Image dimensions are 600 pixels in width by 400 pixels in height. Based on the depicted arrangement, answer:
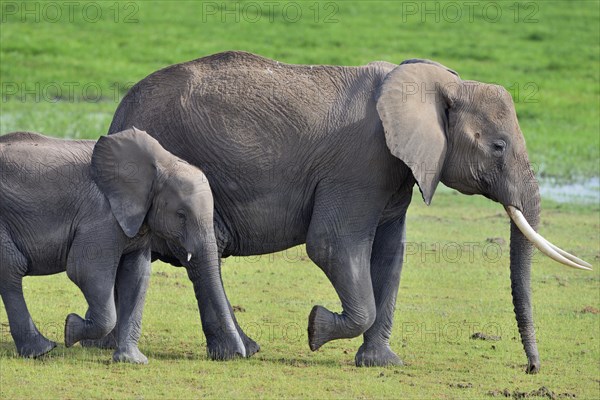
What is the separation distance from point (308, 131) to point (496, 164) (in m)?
1.49

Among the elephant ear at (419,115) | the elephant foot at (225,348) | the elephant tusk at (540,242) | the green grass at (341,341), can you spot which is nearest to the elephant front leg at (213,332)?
the elephant foot at (225,348)

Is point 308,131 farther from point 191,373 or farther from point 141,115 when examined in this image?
point 191,373

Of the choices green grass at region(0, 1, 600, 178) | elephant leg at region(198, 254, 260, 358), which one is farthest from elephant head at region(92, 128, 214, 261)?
green grass at region(0, 1, 600, 178)

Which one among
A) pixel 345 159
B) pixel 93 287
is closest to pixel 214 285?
pixel 93 287

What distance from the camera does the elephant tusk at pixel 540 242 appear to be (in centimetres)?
1115

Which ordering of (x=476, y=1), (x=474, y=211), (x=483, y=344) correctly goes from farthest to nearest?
(x=476, y=1) → (x=474, y=211) → (x=483, y=344)

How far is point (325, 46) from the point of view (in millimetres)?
35344

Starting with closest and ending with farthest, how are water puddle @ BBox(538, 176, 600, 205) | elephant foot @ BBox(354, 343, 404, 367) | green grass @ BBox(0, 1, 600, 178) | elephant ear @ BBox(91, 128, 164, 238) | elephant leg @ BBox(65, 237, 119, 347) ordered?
elephant leg @ BBox(65, 237, 119, 347) → elephant ear @ BBox(91, 128, 164, 238) → elephant foot @ BBox(354, 343, 404, 367) → water puddle @ BBox(538, 176, 600, 205) → green grass @ BBox(0, 1, 600, 178)

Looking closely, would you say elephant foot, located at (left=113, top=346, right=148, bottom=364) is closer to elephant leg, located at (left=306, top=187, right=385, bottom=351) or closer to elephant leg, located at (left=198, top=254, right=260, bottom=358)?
elephant leg, located at (left=198, top=254, right=260, bottom=358)

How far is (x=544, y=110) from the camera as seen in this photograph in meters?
29.9

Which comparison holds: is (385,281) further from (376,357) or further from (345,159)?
(345,159)

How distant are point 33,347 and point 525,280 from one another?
151 inches

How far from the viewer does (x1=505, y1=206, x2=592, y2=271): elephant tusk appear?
11148 millimetres

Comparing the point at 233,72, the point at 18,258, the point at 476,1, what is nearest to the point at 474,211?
the point at 233,72
